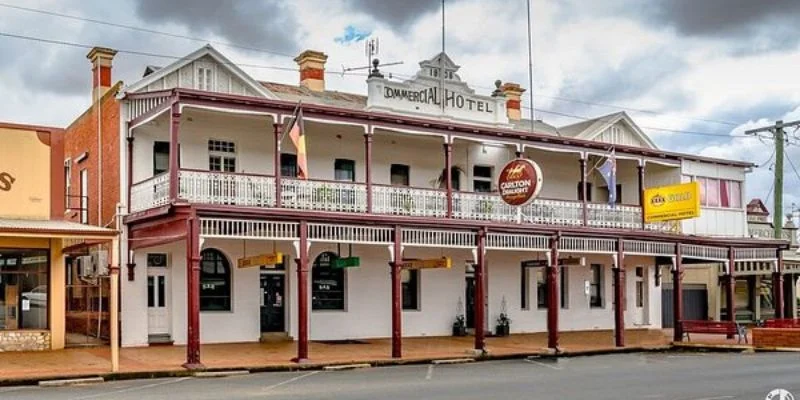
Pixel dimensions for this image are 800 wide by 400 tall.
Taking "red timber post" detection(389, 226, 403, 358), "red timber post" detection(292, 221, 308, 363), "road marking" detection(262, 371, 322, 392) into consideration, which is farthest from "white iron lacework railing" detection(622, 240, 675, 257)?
"road marking" detection(262, 371, 322, 392)

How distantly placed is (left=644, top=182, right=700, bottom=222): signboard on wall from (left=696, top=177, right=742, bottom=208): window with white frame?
17.5ft

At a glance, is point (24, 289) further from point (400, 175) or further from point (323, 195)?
point (400, 175)

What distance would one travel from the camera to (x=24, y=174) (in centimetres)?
2470

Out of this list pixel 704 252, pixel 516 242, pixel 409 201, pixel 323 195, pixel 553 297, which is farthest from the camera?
pixel 704 252

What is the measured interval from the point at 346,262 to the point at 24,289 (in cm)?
874

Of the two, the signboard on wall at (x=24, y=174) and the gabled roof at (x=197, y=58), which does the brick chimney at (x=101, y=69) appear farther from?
the signboard on wall at (x=24, y=174)

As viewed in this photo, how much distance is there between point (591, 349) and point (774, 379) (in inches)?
385

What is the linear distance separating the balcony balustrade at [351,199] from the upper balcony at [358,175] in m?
0.03

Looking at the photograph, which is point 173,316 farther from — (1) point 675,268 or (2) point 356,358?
(1) point 675,268

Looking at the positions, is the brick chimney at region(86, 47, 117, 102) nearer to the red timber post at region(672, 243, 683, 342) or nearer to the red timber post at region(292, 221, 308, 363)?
the red timber post at region(292, 221, 308, 363)

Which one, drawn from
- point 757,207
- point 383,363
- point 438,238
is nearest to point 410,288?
point 438,238

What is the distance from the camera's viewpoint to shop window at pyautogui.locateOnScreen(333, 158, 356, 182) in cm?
3025

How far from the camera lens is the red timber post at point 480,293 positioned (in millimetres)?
26328

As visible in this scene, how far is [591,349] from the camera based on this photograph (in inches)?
1120
